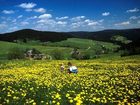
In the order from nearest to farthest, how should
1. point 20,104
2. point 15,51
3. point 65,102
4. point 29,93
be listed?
point 20,104
point 65,102
point 29,93
point 15,51

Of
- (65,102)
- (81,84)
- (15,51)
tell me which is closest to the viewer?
(65,102)

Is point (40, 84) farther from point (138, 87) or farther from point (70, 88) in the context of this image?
point (138, 87)

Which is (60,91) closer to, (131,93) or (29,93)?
(29,93)

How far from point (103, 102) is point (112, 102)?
404 millimetres

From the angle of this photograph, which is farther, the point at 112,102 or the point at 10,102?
the point at 112,102

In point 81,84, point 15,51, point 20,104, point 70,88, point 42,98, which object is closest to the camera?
point 20,104

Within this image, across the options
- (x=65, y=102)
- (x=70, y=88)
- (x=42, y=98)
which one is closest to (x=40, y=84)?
(x=70, y=88)

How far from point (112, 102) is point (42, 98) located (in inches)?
126

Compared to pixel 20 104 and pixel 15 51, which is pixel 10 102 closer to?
pixel 20 104

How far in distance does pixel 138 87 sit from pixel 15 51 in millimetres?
121033

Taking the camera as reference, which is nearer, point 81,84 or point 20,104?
point 20,104

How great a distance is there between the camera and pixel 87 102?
12.9 meters

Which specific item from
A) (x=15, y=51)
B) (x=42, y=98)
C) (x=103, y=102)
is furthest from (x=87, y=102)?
(x=15, y=51)

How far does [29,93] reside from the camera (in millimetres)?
14586
